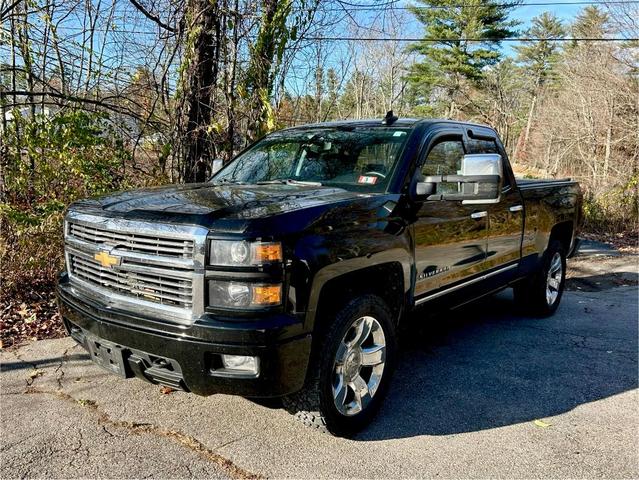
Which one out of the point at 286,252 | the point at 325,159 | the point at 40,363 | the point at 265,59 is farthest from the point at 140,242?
the point at 265,59

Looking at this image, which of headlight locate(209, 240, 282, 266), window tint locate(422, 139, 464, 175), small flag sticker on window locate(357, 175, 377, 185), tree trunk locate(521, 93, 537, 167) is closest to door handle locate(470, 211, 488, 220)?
window tint locate(422, 139, 464, 175)

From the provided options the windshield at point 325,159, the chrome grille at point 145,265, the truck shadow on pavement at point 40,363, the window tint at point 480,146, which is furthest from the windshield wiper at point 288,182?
the truck shadow on pavement at point 40,363

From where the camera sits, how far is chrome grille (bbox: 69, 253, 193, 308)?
2635mm

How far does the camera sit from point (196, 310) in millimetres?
2594

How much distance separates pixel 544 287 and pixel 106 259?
15.2ft

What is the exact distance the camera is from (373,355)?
329 centimetres

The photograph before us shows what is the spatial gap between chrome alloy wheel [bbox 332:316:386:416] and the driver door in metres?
0.54

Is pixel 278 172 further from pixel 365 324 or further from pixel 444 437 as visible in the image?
pixel 444 437

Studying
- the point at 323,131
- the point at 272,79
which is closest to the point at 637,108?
the point at 272,79

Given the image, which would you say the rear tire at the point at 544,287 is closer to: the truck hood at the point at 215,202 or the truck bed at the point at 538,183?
the truck bed at the point at 538,183

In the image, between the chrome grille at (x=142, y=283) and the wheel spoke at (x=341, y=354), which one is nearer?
the chrome grille at (x=142, y=283)

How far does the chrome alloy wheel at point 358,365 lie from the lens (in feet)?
10.1

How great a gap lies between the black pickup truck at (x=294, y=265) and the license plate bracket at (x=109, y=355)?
0.01 metres

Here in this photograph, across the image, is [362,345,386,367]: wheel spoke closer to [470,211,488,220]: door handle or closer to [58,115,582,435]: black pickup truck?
[58,115,582,435]: black pickup truck
